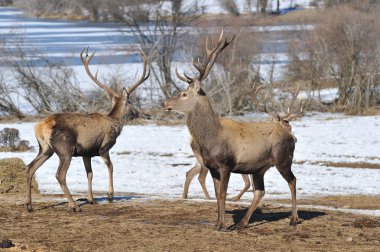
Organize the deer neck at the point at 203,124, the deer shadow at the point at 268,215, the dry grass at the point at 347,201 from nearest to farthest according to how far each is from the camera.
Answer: the deer neck at the point at 203,124, the deer shadow at the point at 268,215, the dry grass at the point at 347,201

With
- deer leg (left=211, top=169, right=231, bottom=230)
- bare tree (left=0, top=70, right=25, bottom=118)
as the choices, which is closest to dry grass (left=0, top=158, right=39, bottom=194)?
deer leg (left=211, top=169, right=231, bottom=230)

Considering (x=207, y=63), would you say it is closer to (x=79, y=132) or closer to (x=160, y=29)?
(x=79, y=132)

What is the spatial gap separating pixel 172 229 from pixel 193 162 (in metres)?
14.3

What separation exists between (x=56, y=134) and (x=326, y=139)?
58.8ft

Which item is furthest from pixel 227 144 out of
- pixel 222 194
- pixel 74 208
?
pixel 74 208

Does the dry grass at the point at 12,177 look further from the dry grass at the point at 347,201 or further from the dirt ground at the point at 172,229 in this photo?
the dry grass at the point at 347,201

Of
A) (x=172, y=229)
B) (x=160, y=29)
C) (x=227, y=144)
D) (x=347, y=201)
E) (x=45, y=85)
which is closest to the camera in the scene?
(x=172, y=229)

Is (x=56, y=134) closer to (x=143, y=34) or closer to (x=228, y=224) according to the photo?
(x=228, y=224)

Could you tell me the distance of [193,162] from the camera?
2600 cm

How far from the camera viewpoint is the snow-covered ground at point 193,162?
20484mm

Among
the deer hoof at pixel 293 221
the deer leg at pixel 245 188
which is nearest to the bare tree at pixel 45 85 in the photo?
the deer leg at pixel 245 188

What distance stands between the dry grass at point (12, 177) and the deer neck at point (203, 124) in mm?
5848

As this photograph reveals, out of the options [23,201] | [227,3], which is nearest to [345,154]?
[23,201]

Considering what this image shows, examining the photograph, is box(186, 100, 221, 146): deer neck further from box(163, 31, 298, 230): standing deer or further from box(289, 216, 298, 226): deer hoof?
box(289, 216, 298, 226): deer hoof
